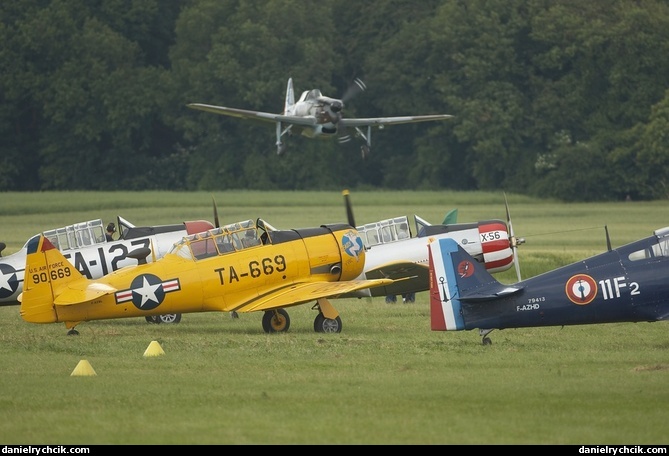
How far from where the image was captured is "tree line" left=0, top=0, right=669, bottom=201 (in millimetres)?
60719

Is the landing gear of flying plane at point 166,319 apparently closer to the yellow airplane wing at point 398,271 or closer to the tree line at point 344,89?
the yellow airplane wing at point 398,271

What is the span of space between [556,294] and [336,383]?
3293mm

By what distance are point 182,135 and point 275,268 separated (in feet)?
177

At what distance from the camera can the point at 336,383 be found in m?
13.3

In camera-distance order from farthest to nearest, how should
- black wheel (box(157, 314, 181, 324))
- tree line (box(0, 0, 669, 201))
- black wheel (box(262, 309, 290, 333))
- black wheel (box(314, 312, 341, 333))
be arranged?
tree line (box(0, 0, 669, 201)) < black wheel (box(157, 314, 181, 324)) < black wheel (box(262, 309, 290, 333)) < black wheel (box(314, 312, 341, 333))

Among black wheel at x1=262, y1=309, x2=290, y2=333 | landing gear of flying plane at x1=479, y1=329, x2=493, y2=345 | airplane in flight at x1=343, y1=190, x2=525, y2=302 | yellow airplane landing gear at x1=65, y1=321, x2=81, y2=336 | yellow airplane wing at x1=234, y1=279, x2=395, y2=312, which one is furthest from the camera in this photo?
airplane in flight at x1=343, y1=190, x2=525, y2=302

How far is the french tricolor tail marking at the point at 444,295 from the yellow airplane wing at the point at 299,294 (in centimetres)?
225

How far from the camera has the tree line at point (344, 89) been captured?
60719 mm

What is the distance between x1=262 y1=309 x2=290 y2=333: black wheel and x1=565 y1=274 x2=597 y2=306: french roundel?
4.52 meters

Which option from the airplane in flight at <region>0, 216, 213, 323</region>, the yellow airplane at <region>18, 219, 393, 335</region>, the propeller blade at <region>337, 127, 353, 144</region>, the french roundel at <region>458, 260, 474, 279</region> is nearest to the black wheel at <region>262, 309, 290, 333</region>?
the yellow airplane at <region>18, 219, 393, 335</region>

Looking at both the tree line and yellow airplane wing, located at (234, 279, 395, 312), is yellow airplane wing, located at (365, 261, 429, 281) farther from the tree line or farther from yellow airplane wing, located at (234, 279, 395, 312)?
the tree line

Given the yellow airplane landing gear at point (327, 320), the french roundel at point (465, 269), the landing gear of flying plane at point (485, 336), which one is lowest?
the landing gear of flying plane at point (485, 336)

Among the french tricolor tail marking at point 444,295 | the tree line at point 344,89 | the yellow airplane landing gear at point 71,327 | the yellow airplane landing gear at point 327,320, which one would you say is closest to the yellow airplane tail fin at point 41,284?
the yellow airplane landing gear at point 71,327
